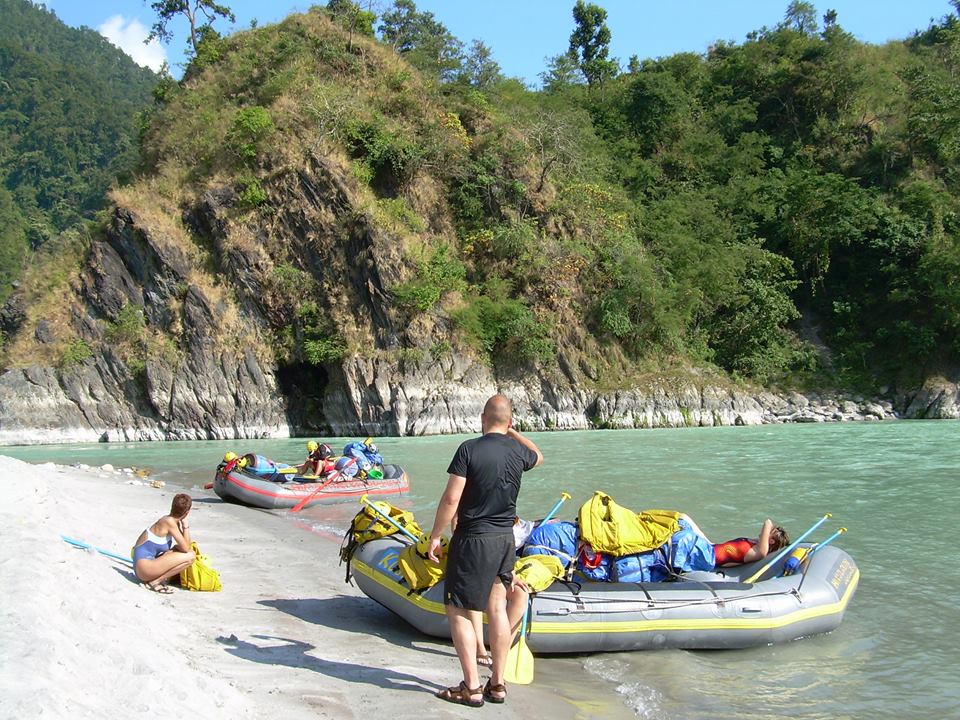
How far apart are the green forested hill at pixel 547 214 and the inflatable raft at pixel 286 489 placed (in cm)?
1394

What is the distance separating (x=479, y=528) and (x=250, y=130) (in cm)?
2888

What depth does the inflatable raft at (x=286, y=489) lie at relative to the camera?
11927 millimetres

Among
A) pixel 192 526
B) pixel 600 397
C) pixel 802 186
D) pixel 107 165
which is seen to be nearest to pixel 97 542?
pixel 192 526

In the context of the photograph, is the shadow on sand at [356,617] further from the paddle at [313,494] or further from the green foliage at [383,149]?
the green foliage at [383,149]

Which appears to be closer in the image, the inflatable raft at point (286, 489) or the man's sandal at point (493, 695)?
the man's sandal at point (493, 695)

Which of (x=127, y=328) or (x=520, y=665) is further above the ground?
(x=127, y=328)

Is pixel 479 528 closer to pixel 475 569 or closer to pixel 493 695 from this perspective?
pixel 475 569

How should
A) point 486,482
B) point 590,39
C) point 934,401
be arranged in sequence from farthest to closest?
point 590,39 < point 934,401 < point 486,482

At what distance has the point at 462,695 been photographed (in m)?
4.29

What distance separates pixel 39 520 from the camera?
21.8ft

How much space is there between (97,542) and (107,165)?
71652 mm

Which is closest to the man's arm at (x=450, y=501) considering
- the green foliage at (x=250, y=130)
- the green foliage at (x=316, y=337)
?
the green foliage at (x=316, y=337)

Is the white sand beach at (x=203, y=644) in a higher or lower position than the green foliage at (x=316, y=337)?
lower

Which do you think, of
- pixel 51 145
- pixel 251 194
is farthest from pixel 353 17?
pixel 51 145
